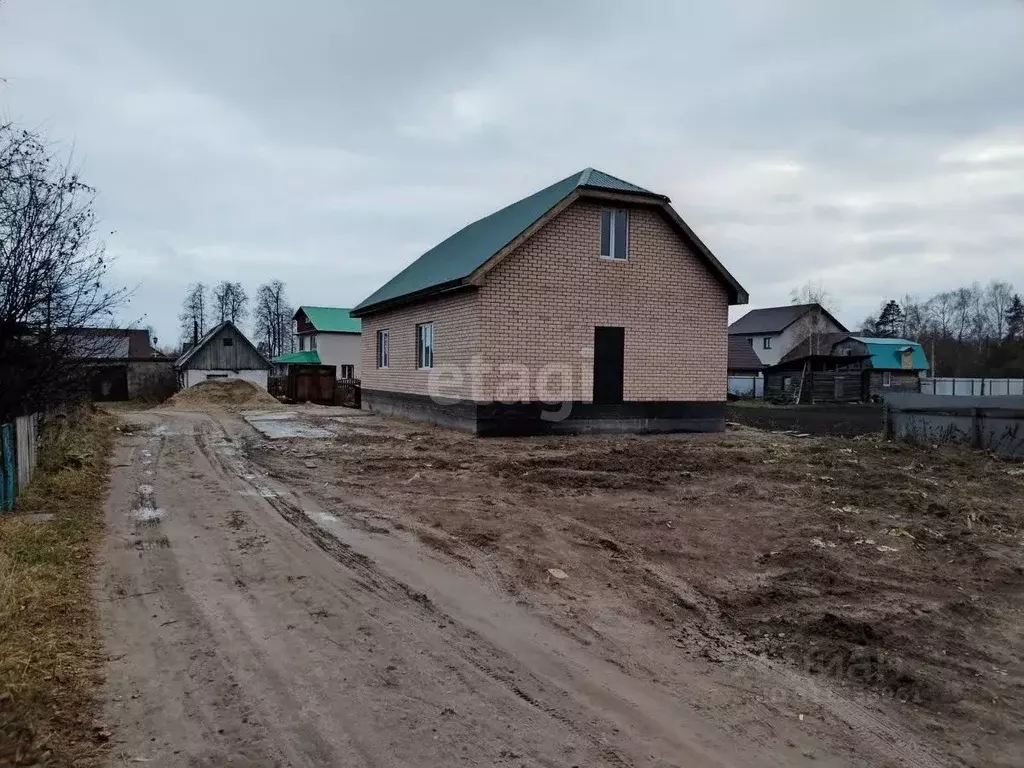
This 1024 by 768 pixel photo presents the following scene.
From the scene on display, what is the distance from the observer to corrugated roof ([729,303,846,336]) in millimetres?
60531

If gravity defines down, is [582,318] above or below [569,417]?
above

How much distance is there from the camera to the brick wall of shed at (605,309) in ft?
50.4


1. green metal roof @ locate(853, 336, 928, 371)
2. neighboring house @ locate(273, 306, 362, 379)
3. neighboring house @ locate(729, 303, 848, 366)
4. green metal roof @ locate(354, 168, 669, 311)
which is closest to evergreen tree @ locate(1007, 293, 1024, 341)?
neighboring house @ locate(729, 303, 848, 366)

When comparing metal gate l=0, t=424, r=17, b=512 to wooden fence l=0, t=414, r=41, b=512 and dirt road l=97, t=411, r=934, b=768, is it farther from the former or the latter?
dirt road l=97, t=411, r=934, b=768

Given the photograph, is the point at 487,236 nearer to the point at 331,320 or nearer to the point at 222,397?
the point at 222,397

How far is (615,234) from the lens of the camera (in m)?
16.6

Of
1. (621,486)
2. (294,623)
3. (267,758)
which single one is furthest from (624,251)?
(267,758)

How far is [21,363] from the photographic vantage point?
7.98 metres

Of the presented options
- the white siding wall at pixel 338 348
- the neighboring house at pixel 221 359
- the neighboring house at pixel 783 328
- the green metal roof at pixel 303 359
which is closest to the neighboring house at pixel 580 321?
the neighboring house at pixel 221 359

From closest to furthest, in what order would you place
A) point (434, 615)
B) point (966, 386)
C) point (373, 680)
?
point (373, 680) < point (434, 615) < point (966, 386)

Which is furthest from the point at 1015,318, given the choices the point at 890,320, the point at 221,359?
the point at 221,359

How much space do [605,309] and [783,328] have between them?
4934cm

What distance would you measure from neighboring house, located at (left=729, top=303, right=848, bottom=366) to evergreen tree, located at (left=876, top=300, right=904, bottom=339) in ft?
127

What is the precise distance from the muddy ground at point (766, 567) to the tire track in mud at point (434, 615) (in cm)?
55
